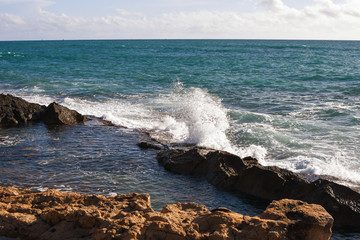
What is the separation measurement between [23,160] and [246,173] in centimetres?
607

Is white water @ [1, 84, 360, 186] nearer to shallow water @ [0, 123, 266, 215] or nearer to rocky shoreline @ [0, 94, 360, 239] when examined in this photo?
rocky shoreline @ [0, 94, 360, 239]

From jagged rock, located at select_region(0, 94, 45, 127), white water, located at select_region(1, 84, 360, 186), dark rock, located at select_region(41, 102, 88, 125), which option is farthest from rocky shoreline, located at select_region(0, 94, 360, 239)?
jagged rock, located at select_region(0, 94, 45, 127)

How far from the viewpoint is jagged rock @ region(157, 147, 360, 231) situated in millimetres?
7102

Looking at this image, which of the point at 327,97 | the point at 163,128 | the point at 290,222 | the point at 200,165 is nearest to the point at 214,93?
the point at 327,97

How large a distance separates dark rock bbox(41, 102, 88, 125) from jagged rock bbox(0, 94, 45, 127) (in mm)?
477

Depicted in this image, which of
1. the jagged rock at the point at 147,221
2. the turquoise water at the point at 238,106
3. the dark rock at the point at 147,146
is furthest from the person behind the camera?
the turquoise water at the point at 238,106

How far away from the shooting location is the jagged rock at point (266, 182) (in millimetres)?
7102

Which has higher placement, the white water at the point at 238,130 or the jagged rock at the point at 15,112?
the jagged rock at the point at 15,112

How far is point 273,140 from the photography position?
12.8 metres

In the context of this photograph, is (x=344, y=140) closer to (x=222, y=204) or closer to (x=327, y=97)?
(x=222, y=204)

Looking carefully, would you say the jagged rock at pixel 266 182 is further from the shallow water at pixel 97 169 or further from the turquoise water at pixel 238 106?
the turquoise water at pixel 238 106

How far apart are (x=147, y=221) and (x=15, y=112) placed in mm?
11185

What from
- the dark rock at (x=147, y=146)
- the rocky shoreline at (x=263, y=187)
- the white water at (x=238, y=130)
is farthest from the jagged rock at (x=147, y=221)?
the dark rock at (x=147, y=146)

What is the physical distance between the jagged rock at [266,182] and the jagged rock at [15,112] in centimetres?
696
